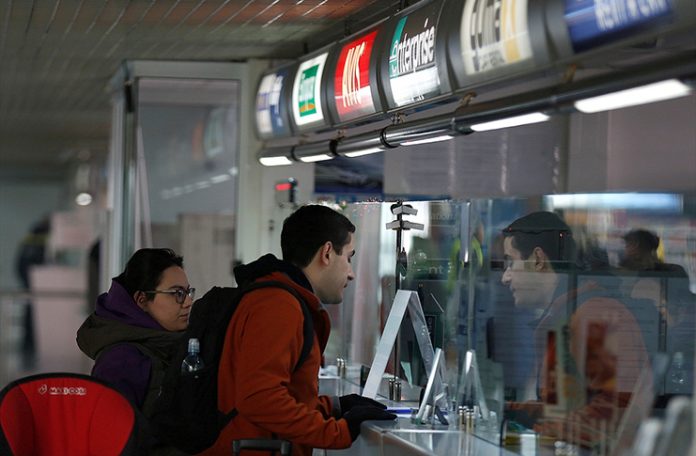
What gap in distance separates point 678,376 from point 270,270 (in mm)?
1738

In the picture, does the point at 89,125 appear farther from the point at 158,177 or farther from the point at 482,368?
the point at 482,368

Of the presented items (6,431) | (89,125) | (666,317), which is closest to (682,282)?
(666,317)

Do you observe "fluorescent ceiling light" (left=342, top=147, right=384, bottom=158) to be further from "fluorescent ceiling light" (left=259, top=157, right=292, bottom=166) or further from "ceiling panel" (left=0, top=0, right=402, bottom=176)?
"fluorescent ceiling light" (left=259, top=157, right=292, bottom=166)

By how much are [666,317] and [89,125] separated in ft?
33.8

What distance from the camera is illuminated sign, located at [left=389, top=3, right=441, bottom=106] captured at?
436 centimetres

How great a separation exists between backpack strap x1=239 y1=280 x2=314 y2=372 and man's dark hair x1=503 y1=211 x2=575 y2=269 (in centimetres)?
86

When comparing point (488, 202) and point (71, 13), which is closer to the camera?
point (488, 202)

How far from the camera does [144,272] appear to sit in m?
4.78

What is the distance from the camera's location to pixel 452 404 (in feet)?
15.0

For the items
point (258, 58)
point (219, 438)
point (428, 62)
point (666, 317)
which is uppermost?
point (258, 58)

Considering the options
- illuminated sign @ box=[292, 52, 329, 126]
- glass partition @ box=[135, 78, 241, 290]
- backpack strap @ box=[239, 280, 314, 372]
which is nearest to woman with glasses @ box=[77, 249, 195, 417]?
backpack strap @ box=[239, 280, 314, 372]

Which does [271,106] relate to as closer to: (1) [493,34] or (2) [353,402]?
(2) [353,402]

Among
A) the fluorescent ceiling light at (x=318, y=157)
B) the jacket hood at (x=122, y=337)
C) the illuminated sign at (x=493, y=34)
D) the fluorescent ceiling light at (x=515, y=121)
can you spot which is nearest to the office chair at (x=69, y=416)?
the jacket hood at (x=122, y=337)

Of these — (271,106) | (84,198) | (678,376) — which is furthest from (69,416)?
(84,198)
